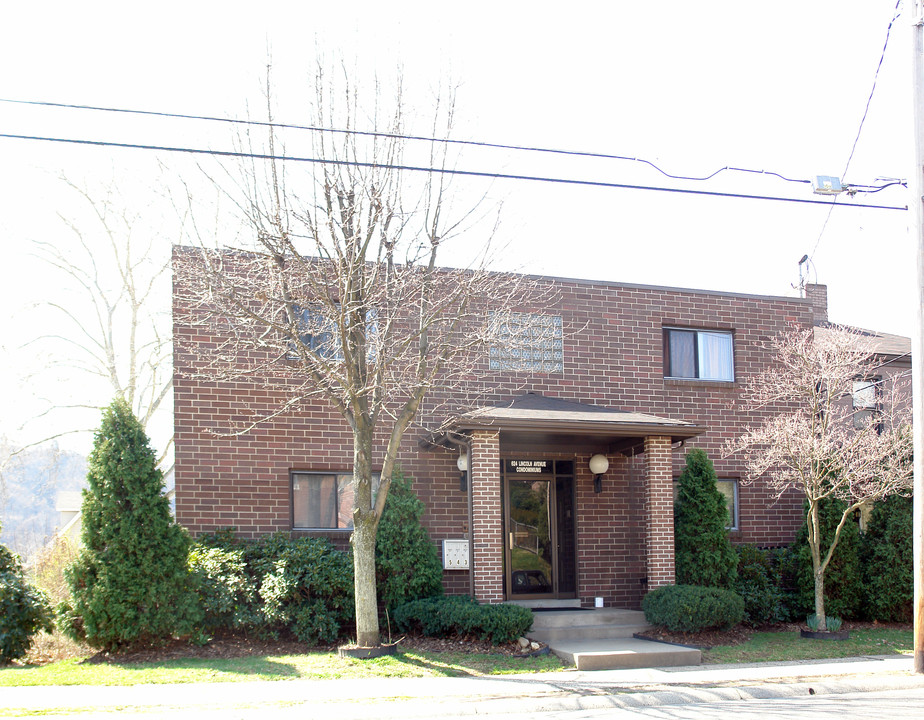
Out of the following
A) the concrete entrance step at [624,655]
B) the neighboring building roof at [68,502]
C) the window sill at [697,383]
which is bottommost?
the concrete entrance step at [624,655]

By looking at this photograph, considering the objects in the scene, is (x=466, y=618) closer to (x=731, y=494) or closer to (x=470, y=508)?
(x=470, y=508)

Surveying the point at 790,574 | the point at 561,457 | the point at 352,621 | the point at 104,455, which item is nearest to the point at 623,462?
the point at 561,457

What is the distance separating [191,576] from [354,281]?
4.92m

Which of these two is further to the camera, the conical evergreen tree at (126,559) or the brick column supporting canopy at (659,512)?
the brick column supporting canopy at (659,512)

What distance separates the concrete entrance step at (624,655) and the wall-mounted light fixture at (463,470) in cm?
350

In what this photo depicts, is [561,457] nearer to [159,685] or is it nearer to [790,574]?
[790,574]

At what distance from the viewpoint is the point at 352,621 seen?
45.4ft

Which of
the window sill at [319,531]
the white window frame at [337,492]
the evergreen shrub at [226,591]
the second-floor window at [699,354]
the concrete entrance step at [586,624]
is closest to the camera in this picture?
the evergreen shrub at [226,591]

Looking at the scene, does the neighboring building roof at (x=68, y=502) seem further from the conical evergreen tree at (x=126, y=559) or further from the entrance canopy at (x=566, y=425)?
the entrance canopy at (x=566, y=425)

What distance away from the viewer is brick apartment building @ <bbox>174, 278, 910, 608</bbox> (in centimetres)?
1459

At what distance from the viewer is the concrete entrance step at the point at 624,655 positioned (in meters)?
11.9

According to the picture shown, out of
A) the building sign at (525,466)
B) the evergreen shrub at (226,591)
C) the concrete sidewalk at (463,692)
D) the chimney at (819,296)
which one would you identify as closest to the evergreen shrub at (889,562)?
the concrete sidewalk at (463,692)

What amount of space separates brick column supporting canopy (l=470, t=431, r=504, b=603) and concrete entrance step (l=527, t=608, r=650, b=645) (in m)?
0.81

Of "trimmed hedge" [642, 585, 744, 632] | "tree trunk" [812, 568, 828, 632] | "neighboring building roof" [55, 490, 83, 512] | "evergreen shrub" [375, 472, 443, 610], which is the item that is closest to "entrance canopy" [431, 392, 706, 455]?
"evergreen shrub" [375, 472, 443, 610]
